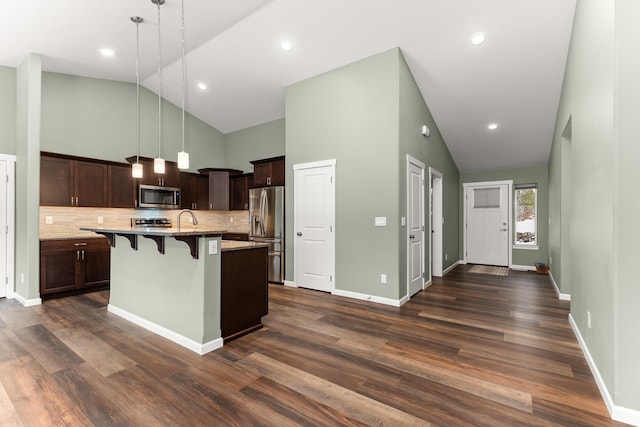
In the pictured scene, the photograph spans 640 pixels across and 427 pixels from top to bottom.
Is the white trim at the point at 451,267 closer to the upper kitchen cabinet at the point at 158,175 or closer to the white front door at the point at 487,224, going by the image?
the white front door at the point at 487,224

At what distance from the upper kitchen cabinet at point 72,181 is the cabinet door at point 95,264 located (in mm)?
712

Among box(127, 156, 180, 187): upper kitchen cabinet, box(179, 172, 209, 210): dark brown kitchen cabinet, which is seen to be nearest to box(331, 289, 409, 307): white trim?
box(179, 172, 209, 210): dark brown kitchen cabinet

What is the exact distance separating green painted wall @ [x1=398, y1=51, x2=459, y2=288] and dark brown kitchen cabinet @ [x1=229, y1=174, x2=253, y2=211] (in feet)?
12.0

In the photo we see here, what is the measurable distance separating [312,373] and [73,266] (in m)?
4.37

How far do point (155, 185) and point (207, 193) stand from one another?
3.65 feet

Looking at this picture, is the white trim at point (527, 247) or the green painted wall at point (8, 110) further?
the white trim at point (527, 247)

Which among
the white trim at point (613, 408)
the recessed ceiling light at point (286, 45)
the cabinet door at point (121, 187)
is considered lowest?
the white trim at point (613, 408)

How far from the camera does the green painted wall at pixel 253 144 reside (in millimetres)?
6668

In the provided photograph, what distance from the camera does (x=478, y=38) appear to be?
3.74 m

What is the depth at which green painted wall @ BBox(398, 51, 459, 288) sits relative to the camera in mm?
4176

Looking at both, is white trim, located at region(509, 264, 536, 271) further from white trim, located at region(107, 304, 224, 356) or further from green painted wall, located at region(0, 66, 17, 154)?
green painted wall, located at region(0, 66, 17, 154)

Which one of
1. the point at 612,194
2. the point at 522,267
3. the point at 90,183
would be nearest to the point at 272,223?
the point at 90,183

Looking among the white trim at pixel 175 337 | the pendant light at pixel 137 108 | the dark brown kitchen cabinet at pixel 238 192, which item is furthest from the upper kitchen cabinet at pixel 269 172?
the white trim at pixel 175 337

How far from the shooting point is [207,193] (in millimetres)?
6715
